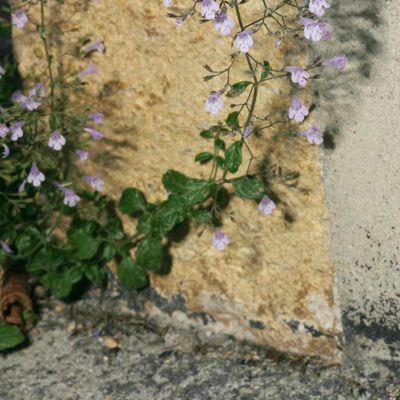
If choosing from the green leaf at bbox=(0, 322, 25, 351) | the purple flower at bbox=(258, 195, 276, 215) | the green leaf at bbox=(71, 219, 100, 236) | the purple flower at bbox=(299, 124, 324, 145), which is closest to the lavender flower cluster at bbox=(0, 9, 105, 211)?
the green leaf at bbox=(71, 219, 100, 236)

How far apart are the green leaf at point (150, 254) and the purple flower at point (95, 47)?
0.72m

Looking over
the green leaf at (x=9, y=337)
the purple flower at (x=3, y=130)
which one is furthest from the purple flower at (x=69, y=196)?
the green leaf at (x=9, y=337)

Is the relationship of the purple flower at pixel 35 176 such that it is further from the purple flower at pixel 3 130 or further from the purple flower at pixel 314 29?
the purple flower at pixel 314 29

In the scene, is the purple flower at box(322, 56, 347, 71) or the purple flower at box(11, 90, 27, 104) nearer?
the purple flower at box(322, 56, 347, 71)

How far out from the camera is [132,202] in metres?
3.50

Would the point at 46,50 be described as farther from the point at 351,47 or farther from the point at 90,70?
the point at 351,47

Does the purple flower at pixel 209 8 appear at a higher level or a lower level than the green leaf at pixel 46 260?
higher

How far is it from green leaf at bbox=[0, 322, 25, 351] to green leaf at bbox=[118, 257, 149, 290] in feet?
1.49

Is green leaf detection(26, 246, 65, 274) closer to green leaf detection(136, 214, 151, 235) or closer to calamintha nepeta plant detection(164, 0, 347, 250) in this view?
green leaf detection(136, 214, 151, 235)

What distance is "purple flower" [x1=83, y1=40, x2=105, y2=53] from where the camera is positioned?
3.38m

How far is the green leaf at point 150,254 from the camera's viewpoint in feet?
11.3

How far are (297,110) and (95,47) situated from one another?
939 millimetres

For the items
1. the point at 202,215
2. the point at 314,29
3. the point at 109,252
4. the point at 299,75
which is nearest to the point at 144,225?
the point at 109,252

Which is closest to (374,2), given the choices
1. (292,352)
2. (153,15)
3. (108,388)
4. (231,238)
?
(153,15)
